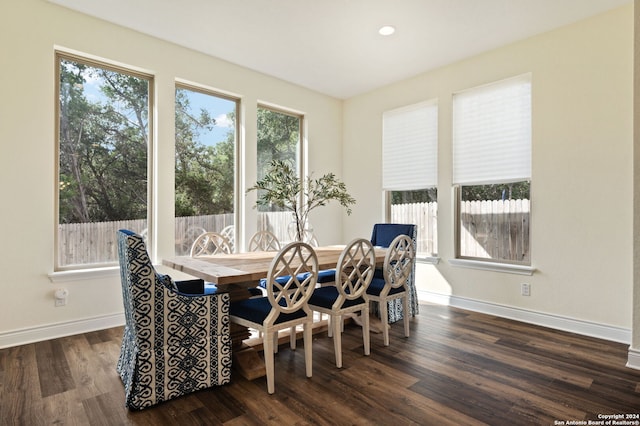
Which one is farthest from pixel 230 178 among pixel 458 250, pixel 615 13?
pixel 615 13

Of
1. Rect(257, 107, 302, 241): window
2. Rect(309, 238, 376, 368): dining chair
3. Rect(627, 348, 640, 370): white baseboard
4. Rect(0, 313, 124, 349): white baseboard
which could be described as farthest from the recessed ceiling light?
Rect(0, 313, 124, 349): white baseboard

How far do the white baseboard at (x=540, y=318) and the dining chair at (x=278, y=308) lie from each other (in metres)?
2.47

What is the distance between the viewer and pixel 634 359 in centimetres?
261

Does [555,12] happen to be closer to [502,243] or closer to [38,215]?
[502,243]

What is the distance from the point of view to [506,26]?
3439 mm

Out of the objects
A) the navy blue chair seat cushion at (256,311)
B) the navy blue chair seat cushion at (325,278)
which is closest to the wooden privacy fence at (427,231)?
A: the navy blue chair seat cushion at (325,278)

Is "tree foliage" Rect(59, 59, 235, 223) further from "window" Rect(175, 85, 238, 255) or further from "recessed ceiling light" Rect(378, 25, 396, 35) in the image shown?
"recessed ceiling light" Rect(378, 25, 396, 35)

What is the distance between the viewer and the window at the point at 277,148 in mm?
4781

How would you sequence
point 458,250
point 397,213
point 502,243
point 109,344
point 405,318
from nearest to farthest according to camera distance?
point 109,344 < point 405,318 < point 502,243 < point 458,250 < point 397,213

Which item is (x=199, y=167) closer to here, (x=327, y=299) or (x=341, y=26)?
(x=341, y=26)

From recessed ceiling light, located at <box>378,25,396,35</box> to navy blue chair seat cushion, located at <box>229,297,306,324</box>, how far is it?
2.77 meters

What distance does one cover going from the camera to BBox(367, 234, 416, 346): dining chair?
3.01 metres

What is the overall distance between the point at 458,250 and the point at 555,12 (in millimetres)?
2575

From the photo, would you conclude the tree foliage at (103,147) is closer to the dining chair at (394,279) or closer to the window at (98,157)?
the window at (98,157)
